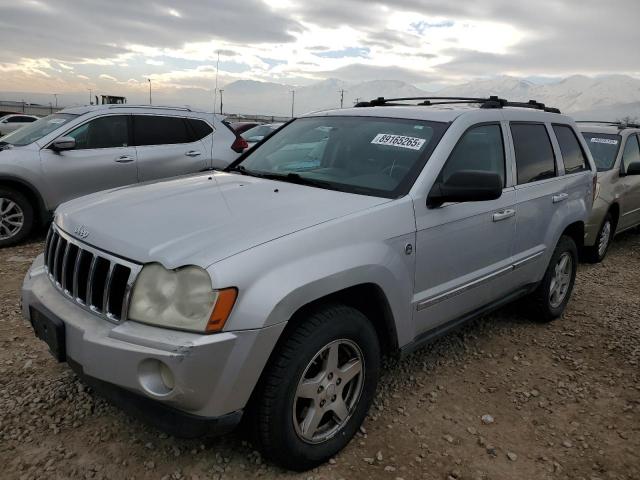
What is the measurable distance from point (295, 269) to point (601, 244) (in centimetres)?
585

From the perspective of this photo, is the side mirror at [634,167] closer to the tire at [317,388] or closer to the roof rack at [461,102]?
the roof rack at [461,102]

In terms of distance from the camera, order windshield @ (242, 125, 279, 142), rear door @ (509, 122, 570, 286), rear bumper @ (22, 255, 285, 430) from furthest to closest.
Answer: windshield @ (242, 125, 279, 142) → rear door @ (509, 122, 570, 286) → rear bumper @ (22, 255, 285, 430)

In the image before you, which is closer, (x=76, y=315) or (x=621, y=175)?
(x=76, y=315)

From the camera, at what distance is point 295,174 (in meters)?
3.16

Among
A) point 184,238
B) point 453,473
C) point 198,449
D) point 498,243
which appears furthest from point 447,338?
point 184,238

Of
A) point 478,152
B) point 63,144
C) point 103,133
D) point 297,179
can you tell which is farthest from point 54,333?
point 103,133

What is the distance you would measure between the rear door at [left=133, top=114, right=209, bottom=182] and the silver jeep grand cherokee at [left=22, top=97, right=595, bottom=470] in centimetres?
334

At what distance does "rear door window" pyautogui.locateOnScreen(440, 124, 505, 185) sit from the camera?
3102 millimetres

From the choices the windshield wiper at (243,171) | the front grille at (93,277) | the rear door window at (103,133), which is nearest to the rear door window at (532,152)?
the windshield wiper at (243,171)

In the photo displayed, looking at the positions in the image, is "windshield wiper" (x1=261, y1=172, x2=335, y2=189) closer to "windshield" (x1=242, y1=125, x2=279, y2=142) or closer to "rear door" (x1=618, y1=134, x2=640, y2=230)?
"rear door" (x1=618, y1=134, x2=640, y2=230)

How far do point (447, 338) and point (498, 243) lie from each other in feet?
3.26

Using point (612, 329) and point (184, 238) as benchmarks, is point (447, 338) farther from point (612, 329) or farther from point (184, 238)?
point (184, 238)

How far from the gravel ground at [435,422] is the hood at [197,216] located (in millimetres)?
1015

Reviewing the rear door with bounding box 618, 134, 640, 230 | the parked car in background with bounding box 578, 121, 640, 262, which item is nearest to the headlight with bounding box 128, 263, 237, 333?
the parked car in background with bounding box 578, 121, 640, 262
